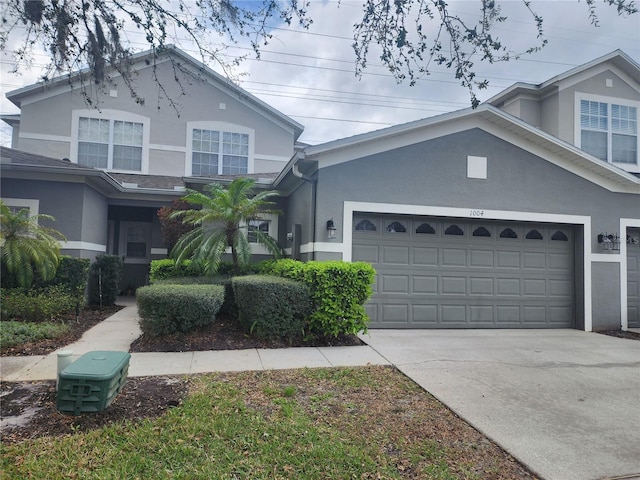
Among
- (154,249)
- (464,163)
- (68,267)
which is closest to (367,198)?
(464,163)

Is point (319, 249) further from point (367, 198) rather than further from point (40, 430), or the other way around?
point (40, 430)

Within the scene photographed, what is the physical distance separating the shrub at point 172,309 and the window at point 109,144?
9222 millimetres

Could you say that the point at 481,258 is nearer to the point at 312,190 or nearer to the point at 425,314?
the point at 425,314

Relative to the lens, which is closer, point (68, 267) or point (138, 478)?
point (138, 478)

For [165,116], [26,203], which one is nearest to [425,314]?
[26,203]

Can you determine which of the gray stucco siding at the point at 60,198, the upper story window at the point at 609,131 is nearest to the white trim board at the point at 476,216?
the upper story window at the point at 609,131

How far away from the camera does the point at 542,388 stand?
5188mm

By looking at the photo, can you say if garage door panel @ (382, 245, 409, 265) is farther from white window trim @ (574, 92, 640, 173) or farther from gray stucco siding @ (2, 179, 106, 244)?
white window trim @ (574, 92, 640, 173)

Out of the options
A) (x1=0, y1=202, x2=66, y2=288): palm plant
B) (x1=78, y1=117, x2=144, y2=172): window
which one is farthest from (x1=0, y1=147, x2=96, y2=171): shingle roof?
(x1=78, y1=117, x2=144, y2=172): window

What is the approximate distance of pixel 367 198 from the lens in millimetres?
8484

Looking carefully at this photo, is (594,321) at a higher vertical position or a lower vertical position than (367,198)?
lower

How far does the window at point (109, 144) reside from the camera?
14211mm

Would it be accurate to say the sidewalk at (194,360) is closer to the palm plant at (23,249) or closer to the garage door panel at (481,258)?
the palm plant at (23,249)

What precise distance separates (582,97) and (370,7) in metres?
12.2
